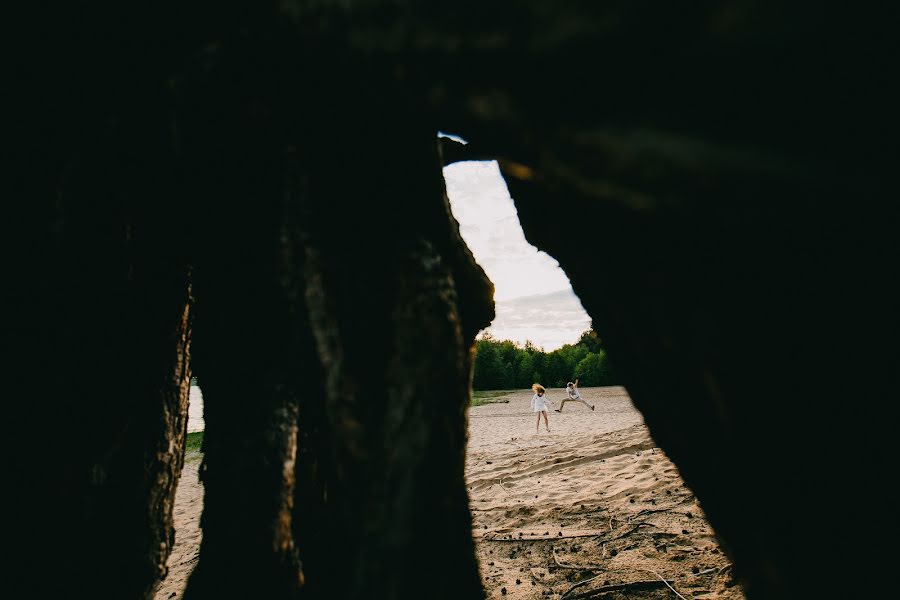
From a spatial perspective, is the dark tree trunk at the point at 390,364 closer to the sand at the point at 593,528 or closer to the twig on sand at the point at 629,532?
the sand at the point at 593,528

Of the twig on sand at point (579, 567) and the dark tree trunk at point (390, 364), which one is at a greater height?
Result: the dark tree trunk at point (390, 364)

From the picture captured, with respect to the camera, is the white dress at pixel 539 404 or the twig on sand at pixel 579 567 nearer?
the twig on sand at pixel 579 567

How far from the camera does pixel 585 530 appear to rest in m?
4.73

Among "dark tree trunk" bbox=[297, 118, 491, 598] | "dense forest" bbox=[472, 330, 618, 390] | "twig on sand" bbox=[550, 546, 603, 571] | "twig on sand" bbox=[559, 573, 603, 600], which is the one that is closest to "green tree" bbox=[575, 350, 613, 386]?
"dense forest" bbox=[472, 330, 618, 390]

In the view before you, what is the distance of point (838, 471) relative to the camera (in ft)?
2.89

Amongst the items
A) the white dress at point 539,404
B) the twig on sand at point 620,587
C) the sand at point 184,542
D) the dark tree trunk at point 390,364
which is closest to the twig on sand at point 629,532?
the twig on sand at point 620,587

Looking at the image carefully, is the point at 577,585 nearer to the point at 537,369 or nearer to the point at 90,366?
the point at 90,366

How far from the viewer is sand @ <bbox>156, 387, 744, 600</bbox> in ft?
11.7

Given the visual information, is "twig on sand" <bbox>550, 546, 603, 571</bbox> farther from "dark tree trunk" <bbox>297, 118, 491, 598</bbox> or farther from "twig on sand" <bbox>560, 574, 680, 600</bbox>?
"dark tree trunk" <bbox>297, 118, 491, 598</bbox>

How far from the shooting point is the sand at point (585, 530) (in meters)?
3.57

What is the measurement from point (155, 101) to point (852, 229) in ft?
7.38

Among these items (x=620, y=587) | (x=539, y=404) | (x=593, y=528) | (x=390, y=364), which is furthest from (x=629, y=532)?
(x=539, y=404)

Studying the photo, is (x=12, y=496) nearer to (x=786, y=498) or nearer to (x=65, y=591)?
(x=65, y=591)

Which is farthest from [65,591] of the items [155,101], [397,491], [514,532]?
[514,532]
